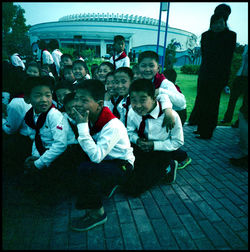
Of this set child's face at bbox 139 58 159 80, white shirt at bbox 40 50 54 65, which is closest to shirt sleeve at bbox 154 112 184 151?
child's face at bbox 139 58 159 80

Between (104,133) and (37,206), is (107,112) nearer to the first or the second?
(104,133)

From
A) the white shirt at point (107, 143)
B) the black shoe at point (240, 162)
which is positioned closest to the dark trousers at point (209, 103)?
the black shoe at point (240, 162)

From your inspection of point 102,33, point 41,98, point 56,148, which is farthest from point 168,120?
point 102,33

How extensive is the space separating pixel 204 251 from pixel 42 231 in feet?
5.08

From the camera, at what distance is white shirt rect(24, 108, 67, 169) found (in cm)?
222

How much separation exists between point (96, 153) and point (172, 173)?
130 centimetres

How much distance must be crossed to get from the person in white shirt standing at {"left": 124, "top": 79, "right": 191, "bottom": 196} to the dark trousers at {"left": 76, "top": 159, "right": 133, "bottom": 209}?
0.48 metres

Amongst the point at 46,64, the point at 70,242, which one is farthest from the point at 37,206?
the point at 46,64

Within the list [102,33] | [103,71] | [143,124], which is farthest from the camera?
[102,33]

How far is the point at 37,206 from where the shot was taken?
7.07 ft

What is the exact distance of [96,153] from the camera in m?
1.78

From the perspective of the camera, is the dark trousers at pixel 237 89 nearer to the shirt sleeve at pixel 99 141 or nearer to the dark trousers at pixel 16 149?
the shirt sleeve at pixel 99 141

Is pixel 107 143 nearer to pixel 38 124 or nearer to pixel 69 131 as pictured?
pixel 69 131

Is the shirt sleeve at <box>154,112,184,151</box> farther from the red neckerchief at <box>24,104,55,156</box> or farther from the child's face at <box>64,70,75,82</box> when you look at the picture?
the child's face at <box>64,70,75,82</box>
